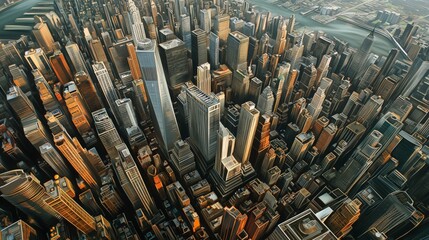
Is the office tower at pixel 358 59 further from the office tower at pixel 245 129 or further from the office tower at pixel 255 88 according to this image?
the office tower at pixel 245 129

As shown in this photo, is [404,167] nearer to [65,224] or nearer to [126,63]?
[65,224]

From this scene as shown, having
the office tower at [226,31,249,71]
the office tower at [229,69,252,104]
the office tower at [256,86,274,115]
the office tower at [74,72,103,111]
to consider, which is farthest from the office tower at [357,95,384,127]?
the office tower at [74,72,103,111]

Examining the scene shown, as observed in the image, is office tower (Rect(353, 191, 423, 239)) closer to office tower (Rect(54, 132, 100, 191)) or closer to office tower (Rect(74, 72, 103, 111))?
office tower (Rect(54, 132, 100, 191))

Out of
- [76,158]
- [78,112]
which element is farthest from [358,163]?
[78,112]

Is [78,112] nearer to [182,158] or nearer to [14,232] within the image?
[182,158]

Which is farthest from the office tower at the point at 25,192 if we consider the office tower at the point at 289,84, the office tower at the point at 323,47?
the office tower at the point at 323,47
